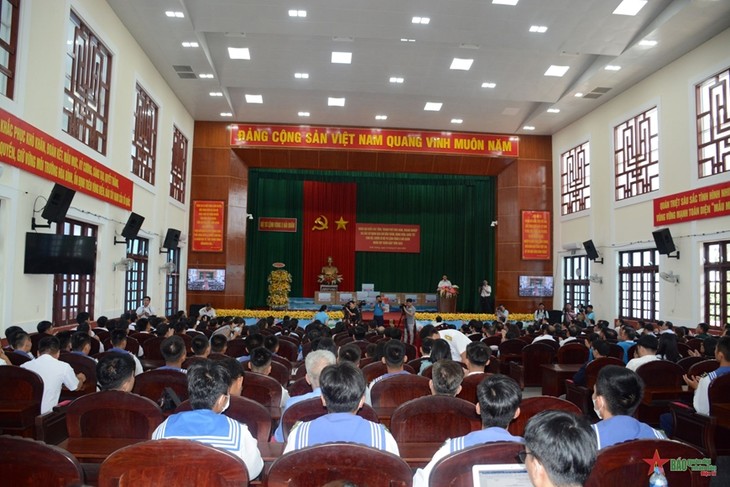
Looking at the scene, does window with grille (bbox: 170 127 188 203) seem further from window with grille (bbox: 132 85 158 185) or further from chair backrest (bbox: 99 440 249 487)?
chair backrest (bbox: 99 440 249 487)

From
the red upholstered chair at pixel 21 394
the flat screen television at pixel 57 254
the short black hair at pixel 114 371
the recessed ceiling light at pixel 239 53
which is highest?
the recessed ceiling light at pixel 239 53

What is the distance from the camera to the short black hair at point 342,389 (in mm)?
2307

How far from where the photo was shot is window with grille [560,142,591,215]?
15.1 m

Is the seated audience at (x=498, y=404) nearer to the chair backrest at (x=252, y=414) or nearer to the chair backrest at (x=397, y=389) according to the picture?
the chair backrest at (x=252, y=414)

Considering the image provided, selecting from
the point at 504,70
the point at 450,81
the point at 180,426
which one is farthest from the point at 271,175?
the point at 180,426

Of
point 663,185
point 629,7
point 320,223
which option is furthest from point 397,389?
point 320,223

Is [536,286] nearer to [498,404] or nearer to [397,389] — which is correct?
[397,389]

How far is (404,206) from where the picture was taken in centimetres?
2083

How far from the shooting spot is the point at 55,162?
7.84 meters

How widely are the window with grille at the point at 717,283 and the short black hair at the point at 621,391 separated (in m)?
8.91

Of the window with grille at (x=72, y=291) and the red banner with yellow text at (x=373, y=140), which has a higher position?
the red banner with yellow text at (x=373, y=140)

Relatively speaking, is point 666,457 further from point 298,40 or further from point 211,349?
point 298,40

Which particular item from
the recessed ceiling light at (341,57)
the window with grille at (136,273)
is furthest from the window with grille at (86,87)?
the recessed ceiling light at (341,57)

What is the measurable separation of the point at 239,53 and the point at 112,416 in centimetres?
1070
